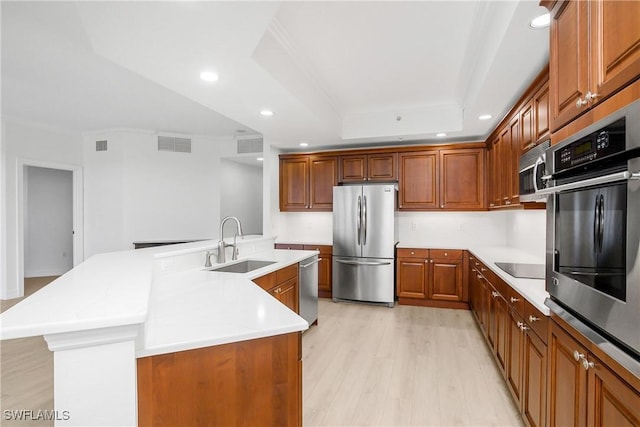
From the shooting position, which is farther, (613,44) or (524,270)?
(524,270)

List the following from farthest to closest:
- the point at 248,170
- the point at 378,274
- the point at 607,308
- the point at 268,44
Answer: the point at 248,170 → the point at 378,274 → the point at 268,44 → the point at 607,308

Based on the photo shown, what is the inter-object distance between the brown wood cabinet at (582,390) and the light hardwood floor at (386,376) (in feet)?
2.57

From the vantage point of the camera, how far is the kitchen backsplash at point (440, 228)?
4541mm

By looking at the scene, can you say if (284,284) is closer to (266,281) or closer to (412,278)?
(266,281)

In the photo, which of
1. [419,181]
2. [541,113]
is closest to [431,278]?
[419,181]

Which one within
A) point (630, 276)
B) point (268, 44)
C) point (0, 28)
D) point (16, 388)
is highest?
point (0, 28)

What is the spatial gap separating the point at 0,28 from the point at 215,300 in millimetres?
2741

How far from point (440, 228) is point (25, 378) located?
16.2ft

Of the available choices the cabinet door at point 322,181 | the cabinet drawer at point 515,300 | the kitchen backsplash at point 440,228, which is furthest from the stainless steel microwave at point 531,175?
the cabinet door at point 322,181

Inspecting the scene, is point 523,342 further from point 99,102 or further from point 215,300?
point 99,102

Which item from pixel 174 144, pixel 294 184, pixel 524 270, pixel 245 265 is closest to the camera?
pixel 524 270

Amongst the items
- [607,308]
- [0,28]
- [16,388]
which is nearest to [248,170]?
[0,28]

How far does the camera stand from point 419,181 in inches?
181

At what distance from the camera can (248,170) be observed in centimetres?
701
